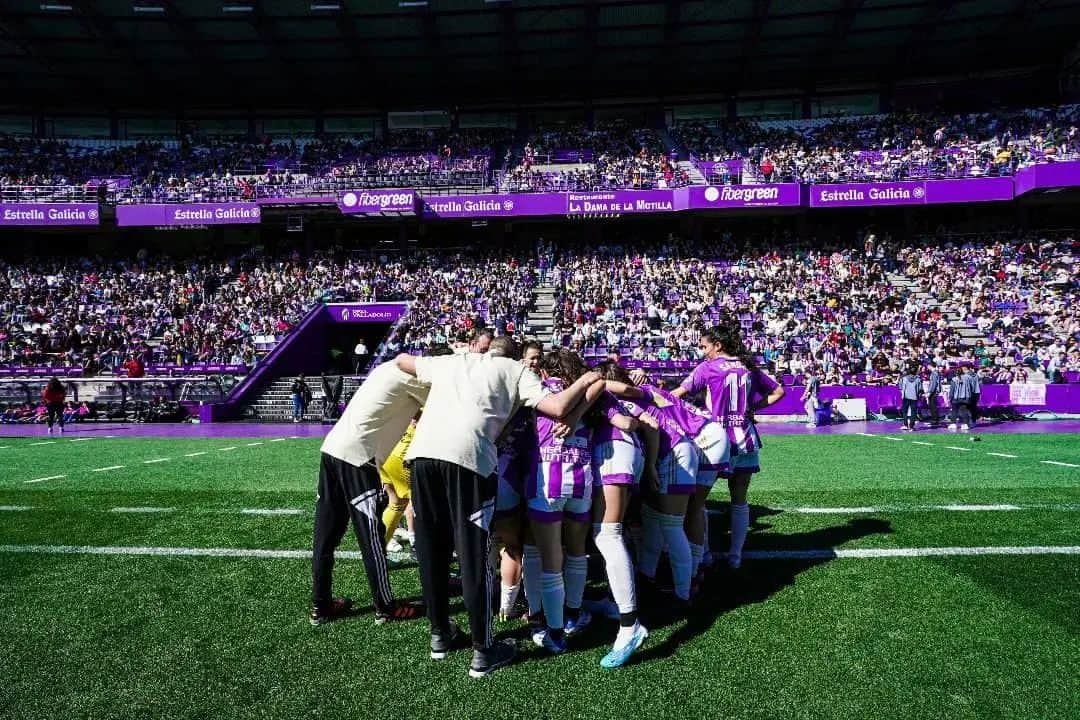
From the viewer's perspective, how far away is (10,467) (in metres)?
12.2

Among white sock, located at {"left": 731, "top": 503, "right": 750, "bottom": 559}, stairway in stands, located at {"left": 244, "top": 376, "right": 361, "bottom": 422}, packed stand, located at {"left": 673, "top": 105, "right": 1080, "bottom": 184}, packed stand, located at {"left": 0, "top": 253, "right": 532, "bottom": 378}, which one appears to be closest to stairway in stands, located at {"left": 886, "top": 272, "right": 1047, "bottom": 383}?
packed stand, located at {"left": 673, "top": 105, "right": 1080, "bottom": 184}

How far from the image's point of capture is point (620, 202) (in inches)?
1227

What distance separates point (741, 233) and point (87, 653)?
105ft

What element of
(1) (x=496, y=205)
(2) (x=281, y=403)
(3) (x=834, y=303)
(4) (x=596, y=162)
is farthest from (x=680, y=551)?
(4) (x=596, y=162)

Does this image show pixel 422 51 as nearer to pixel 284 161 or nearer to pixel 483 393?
pixel 284 161

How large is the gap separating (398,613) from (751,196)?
2817 centimetres

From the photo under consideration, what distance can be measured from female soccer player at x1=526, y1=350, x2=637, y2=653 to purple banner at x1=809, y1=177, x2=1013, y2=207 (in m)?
28.8

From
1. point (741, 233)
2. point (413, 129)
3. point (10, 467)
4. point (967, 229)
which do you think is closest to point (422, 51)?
point (413, 129)

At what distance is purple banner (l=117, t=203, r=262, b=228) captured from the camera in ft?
104

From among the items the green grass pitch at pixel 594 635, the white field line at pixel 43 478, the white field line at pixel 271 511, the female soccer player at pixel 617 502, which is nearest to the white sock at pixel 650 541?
the green grass pitch at pixel 594 635

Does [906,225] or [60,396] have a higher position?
[906,225]

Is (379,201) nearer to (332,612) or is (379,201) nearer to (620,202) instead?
(620,202)

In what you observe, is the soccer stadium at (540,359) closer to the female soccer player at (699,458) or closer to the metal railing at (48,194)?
the female soccer player at (699,458)

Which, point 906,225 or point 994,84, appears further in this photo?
point 994,84
